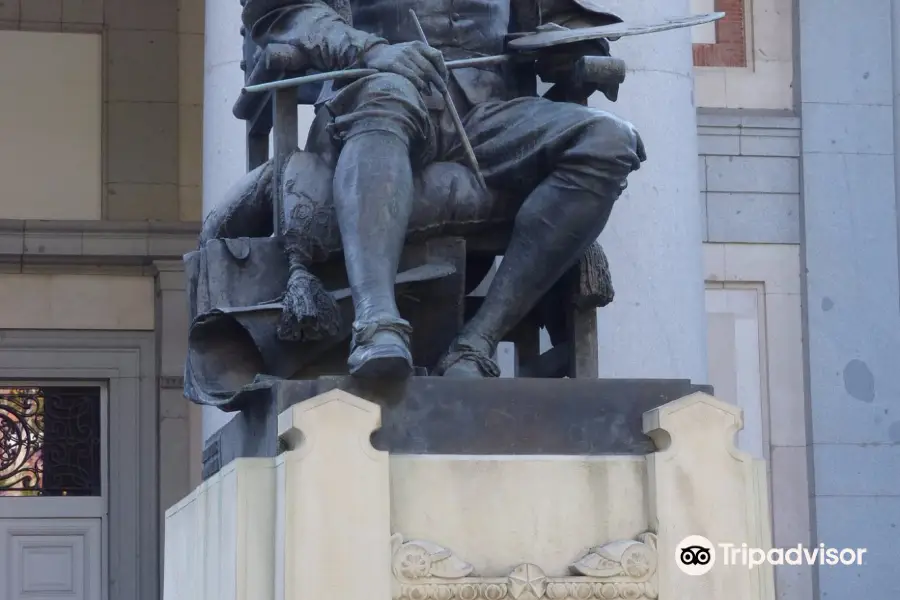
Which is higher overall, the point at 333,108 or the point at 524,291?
the point at 333,108

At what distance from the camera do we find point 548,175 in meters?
5.18

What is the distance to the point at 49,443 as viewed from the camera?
12.6 m

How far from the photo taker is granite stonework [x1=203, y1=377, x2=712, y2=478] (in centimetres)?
473

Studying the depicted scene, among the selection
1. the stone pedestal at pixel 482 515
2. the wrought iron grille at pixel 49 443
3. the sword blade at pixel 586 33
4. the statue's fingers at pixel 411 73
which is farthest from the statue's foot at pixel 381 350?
the wrought iron grille at pixel 49 443

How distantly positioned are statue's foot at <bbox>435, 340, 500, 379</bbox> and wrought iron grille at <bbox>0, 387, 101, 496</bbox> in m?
7.84

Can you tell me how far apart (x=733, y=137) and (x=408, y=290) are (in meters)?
6.33

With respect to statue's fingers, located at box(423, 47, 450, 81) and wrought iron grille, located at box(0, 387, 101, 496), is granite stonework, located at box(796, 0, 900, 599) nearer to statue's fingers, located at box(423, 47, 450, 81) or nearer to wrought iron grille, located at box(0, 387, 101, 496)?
wrought iron grille, located at box(0, 387, 101, 496)

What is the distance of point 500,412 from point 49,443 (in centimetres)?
825

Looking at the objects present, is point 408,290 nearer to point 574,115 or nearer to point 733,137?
point 574,115

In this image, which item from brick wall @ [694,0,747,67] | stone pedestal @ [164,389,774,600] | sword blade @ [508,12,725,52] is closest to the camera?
stone pedestal @ [164,389,774,600]

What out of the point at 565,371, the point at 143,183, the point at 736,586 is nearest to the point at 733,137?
the point at 143,183

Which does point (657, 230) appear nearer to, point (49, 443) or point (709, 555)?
point (709, 555)

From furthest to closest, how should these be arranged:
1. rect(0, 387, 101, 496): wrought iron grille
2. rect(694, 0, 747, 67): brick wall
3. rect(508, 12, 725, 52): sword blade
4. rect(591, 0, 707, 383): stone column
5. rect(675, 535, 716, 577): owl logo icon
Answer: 1. rect(0, 387, 101, 496): wrought iron grille
2. rect(694, 0, 747, 67): brick wall
3. rect(591, 0, 707, 383): stone column
4. rect(508, 12, 725, 52): sword blade
5. rect(675, 535, 716, 577): owl logo icon

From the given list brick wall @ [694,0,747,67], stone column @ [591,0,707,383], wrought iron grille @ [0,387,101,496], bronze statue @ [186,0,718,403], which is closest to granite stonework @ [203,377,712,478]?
bronze statue @ [186,0,718,403]
